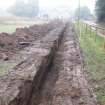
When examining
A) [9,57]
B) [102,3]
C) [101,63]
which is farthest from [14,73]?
[102,3]

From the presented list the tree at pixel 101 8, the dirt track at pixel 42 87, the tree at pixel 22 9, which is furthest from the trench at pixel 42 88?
the tree at pixel 22 9

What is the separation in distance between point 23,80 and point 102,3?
108 feet

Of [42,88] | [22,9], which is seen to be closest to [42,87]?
[42,88]

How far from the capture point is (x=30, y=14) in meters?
83.3

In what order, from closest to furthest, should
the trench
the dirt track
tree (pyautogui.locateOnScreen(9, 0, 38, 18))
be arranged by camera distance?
the dirt track
the trench
tree (pyautogui.locateOnScreen(9, 0, 38, 18))

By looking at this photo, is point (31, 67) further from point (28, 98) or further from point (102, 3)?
point (102, 3)

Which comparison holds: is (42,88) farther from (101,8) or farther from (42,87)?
(101,8)

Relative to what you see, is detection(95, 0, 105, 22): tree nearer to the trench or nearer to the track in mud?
the track in mud

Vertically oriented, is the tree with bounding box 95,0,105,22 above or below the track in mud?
above

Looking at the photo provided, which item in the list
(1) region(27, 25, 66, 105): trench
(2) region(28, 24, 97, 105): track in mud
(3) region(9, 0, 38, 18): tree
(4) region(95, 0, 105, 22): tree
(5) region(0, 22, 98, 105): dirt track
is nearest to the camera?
(5) region(0, 22, 98, 105): dirt track

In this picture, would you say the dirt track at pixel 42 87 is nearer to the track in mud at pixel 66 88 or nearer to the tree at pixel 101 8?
the track in mud at pixel 66 88

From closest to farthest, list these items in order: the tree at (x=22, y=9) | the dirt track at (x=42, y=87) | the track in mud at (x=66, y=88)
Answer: the dirt track at (x=42, y=87), the track in mud at (x=66, y=88), the tree at (x=22, y=9)

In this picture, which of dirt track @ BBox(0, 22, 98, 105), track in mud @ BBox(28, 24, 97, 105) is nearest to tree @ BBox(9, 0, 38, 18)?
track in mud @ BBox(28, 24, 97, 105)

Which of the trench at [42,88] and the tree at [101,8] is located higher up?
the tree at [101,8]
